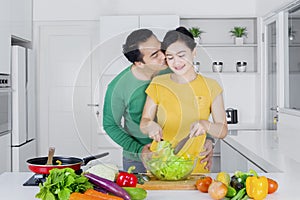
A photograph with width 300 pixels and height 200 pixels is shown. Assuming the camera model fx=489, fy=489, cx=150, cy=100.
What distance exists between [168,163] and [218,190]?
1.02ft

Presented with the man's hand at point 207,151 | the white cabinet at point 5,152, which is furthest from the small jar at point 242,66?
the man's hand at point 207,151

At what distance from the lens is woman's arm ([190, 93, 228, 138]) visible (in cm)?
211

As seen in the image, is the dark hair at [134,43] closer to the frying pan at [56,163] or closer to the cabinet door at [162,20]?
the frying pan at [56,163]

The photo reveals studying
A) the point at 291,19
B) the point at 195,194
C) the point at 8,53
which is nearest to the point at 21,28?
the point at 8,53

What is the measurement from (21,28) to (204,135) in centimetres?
358

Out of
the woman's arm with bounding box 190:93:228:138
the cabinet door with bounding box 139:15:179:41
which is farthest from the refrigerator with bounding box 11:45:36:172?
the woman's arm with bounding box 190:93:228:138

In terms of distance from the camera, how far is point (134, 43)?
6.93 feet

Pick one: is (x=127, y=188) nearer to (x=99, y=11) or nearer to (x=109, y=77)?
(x=109, y=77)

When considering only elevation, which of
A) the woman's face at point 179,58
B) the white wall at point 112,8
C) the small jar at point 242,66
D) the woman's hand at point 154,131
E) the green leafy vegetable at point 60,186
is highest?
the white wall at point 112,8

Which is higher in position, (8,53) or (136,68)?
(8,53)

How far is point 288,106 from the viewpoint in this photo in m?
4.49

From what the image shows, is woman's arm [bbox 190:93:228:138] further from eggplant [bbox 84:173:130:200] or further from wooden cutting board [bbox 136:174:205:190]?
eggplant [bbox 84:173:130:200]

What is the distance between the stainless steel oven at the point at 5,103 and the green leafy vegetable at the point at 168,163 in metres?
2.79

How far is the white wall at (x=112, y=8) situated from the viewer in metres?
5.53
